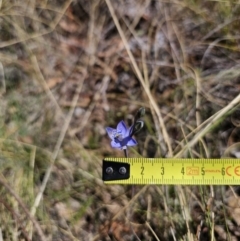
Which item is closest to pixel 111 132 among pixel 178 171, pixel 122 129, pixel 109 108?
pixel 122 129

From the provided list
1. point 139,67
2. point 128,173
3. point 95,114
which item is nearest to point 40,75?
point 95,114

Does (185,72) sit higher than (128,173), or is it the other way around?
(185,72)

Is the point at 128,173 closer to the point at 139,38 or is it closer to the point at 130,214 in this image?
the point at 130,214

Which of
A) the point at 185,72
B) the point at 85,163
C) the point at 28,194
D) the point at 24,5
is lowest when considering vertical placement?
the point at 28,194

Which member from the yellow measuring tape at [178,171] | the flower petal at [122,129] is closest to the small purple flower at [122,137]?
the flower petal at [122,129]

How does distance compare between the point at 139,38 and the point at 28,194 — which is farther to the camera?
the point at 139,38

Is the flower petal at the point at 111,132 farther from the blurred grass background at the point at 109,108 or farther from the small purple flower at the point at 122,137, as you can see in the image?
the blurred grass background at the point at 109,108
